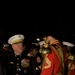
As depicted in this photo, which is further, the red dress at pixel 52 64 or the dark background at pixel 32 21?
the dark background at pixel 32 21

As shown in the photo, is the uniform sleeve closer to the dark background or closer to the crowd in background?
the crowd in background

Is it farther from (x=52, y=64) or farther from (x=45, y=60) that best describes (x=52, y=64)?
(x=45, y=60)

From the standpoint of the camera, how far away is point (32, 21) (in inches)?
749

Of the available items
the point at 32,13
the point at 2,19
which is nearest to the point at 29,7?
the point at 32,13

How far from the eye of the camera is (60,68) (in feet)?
21.3

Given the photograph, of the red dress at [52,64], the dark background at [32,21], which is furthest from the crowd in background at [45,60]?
the dark background at [32,21]

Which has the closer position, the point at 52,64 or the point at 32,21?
the point at 52,64

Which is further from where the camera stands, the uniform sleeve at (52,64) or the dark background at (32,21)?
the dark background at (32,21)

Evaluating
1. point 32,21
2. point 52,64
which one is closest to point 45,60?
point 52,64

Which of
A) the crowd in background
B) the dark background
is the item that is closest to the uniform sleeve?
the crowd in background

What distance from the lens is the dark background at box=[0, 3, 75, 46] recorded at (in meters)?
17.8

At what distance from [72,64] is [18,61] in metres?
1.08

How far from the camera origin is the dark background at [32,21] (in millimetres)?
17781

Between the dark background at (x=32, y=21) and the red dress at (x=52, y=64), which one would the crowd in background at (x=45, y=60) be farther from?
the dark background at (x=32, y=21)
